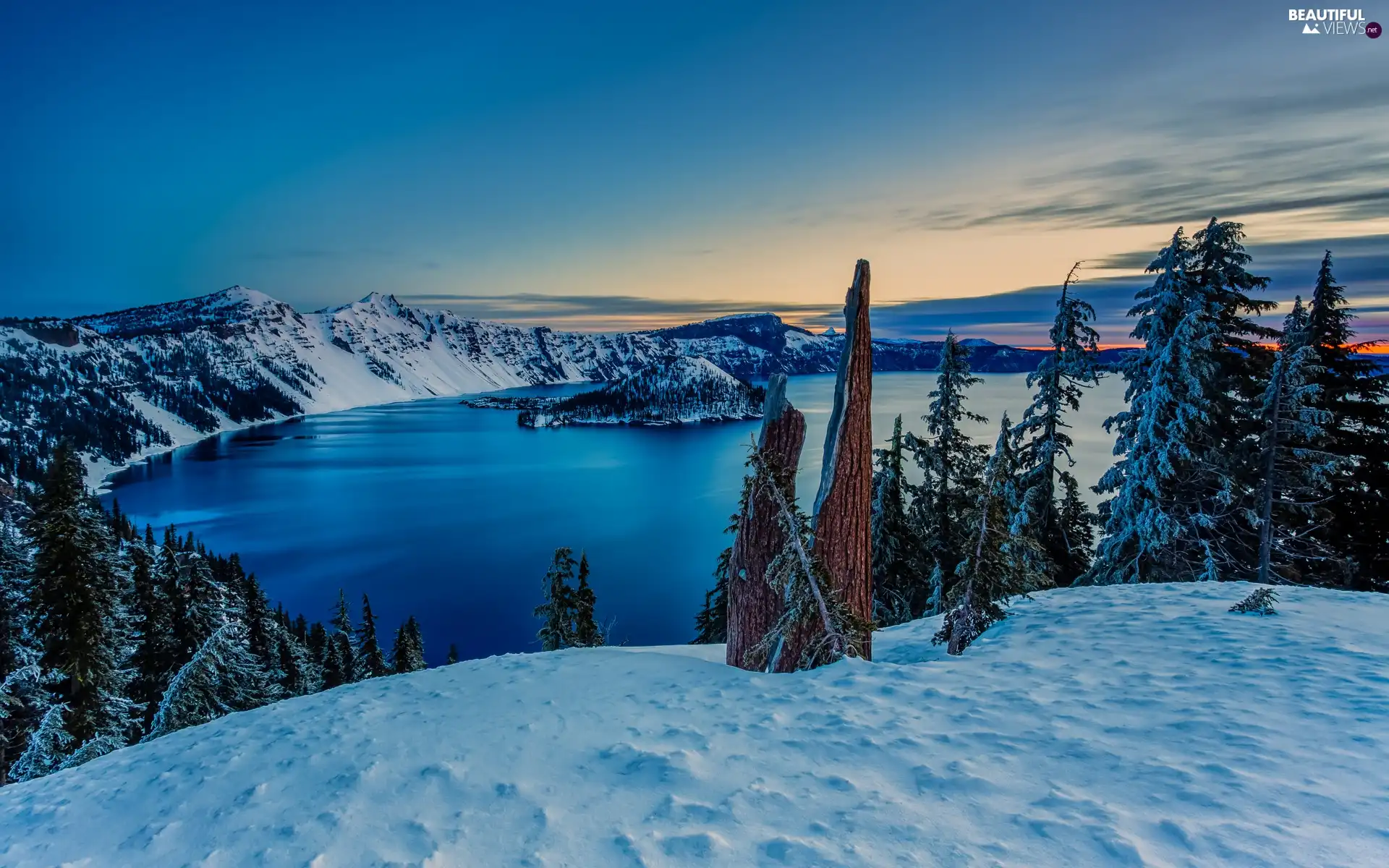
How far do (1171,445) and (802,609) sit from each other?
39.0ft

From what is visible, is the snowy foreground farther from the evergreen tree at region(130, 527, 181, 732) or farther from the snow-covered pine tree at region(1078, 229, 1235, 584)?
the evergreen tree at region(130, 527, 181, 732)

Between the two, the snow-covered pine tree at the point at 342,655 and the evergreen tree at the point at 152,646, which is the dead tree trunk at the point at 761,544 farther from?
the snow-covered pine tree at the point at 342,655

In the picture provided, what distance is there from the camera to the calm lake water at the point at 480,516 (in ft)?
149

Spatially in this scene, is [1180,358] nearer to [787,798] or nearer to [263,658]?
[787,798]

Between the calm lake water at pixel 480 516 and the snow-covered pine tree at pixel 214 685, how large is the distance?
16.0 m

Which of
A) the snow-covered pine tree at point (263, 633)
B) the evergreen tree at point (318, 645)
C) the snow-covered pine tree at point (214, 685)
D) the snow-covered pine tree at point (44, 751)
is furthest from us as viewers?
the evergreen tree at point (318, 645)

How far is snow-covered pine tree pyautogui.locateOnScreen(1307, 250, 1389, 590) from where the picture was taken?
1381 cm

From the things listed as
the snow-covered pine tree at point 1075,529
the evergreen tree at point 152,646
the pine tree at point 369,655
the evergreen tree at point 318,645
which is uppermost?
the snow-covered pine tree at point 1075,529

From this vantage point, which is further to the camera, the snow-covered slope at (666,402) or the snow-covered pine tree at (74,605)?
the snow-covered slope at (666,402)

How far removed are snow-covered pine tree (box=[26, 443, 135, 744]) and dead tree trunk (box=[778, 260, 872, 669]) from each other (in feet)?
74.1

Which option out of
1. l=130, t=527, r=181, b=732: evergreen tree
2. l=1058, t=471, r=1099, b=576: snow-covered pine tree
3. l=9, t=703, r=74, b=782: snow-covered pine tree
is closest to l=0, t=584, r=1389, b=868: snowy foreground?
l=1058, t=471, r=1099, b=576: snow-covered pine tree

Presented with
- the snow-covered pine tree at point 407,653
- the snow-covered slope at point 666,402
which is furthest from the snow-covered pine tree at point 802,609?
the snow-covered slope at point 666,402

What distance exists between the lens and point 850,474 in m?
7.55

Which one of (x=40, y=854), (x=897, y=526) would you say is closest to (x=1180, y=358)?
(x=897, y=526)
